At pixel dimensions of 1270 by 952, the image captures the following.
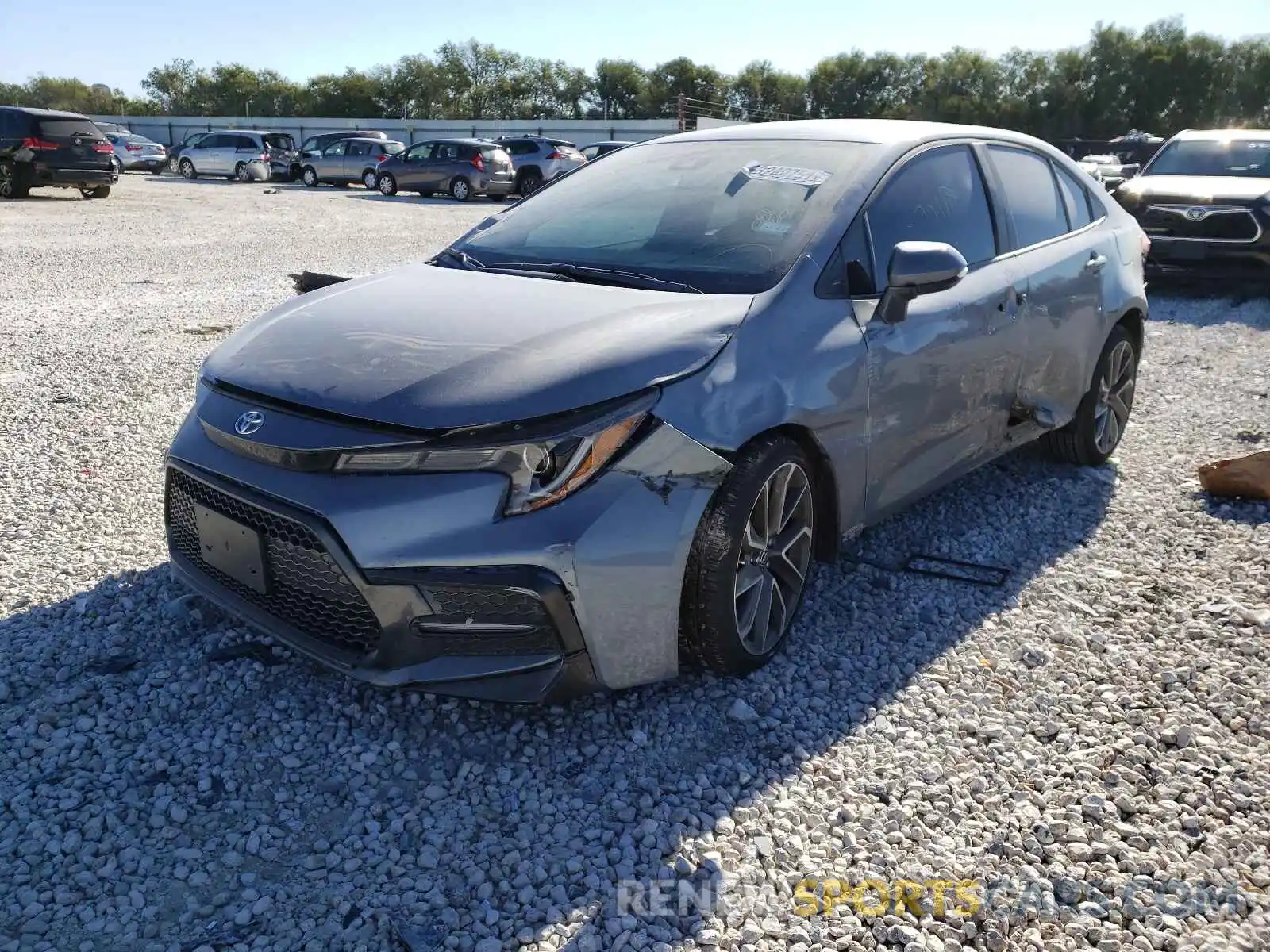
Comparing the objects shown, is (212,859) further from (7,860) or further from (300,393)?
(300,393)

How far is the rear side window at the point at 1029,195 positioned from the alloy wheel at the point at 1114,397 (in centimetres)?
82

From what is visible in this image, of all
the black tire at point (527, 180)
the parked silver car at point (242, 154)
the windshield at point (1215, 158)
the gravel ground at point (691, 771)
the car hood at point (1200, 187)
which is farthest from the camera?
the parked silver car at point (242, 154)

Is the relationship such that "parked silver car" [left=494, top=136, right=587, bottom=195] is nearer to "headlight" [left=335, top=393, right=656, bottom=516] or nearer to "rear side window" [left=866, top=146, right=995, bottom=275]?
"rear side window" [left=866, top=146, right=995, bottom=275]

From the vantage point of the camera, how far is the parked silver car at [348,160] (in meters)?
28.3

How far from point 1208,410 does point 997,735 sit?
443 cm

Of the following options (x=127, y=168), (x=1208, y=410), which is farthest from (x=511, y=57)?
(x=1208, y=410)

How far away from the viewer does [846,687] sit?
10.3 feet

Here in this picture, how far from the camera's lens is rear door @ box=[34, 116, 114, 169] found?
753 inches

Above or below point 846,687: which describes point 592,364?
above

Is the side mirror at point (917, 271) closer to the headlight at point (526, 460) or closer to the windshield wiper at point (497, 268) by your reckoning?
the windshield wiper at point (497, 268)

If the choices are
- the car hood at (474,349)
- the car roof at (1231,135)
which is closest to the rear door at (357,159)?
the car roof at (1231,135)

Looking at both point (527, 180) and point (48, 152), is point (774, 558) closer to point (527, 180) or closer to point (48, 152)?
point (48, 152)

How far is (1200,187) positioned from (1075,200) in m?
6.60

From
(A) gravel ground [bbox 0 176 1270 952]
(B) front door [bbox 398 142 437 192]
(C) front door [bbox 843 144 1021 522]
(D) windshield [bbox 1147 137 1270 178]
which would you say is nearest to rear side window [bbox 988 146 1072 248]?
(C) front door [bbox 843 144 1021 522]
